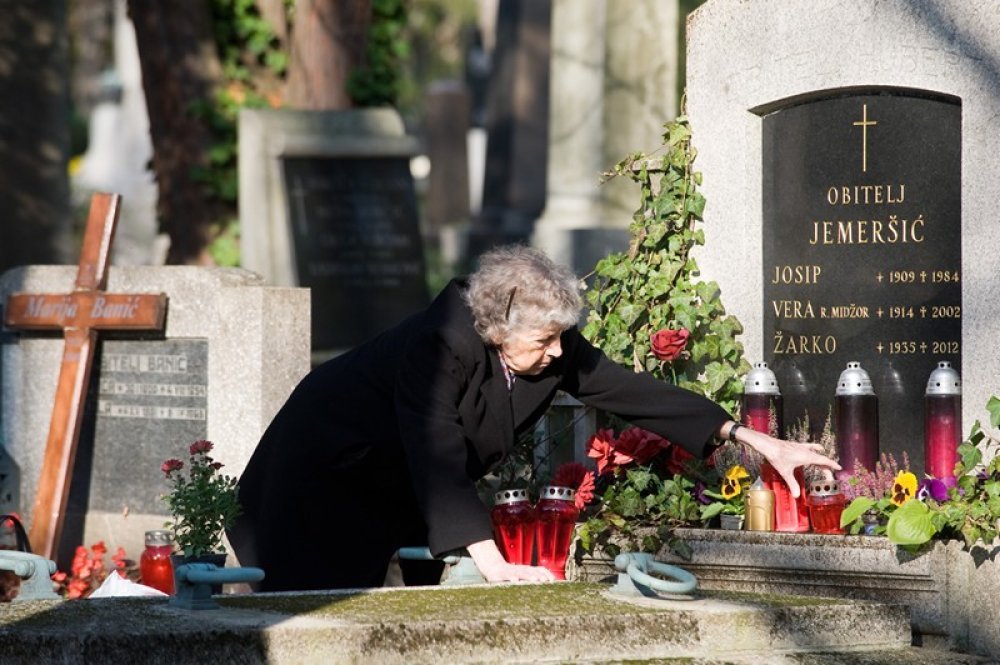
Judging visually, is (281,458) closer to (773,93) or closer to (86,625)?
(86,625)

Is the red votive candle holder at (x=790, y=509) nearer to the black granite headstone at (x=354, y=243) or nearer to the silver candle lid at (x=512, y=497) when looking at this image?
the silver candle lid at (x=512, y=497)

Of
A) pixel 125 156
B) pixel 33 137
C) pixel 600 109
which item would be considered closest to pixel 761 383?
pixel 33 137

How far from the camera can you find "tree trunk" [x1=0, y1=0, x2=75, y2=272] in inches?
436

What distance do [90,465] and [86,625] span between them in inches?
175

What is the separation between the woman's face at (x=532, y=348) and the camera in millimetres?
4367

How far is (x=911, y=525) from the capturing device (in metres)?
4.91

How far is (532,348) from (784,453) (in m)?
0.86

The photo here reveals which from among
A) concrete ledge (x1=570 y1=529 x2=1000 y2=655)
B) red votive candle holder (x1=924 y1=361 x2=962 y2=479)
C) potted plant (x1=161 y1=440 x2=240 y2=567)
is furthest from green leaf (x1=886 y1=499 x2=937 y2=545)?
potted plant (x1=161 y1=440 x2=240 y2=567)

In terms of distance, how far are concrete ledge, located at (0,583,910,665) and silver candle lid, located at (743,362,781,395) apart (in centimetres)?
171

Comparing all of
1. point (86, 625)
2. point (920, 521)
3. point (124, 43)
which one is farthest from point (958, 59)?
point (124, 43)

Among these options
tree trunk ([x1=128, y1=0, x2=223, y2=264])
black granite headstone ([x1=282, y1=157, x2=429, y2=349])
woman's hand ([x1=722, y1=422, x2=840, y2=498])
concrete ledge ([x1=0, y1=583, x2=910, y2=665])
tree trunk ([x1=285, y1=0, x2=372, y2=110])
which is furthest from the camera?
tree trunk ([x1=285, y1=0, x2=372, y2=110])

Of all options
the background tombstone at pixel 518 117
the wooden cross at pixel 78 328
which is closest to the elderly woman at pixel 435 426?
the wooden cross at pixel 78 328

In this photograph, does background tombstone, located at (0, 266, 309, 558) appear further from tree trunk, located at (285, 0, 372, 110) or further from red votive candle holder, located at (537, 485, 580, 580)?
tree trunk, located at (285, 0, 372, 110)

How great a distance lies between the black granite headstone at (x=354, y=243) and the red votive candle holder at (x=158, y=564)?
396cm
